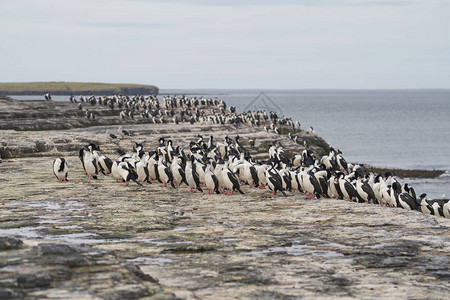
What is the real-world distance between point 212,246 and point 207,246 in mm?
124

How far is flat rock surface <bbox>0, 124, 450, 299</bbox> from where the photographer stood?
9266mm

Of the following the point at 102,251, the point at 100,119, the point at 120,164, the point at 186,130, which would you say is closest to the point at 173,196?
the point at 120,164

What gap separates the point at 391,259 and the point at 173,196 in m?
10.7

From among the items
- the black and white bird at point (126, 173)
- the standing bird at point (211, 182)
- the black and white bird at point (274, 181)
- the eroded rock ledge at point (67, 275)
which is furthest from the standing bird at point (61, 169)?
the eroded rock ledge at point (67, 275)

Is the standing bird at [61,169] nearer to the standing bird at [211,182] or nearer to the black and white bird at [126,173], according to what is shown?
the black and white bird at [126,173]

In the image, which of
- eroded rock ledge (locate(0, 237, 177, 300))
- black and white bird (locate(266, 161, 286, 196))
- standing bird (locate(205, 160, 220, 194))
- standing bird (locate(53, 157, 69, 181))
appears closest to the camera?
eroded rock ledge (locate(0, 237, 177, 300))

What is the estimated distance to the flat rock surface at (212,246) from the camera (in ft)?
30.4

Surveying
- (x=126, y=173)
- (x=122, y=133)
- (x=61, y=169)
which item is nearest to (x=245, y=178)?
(x=126, y=173)

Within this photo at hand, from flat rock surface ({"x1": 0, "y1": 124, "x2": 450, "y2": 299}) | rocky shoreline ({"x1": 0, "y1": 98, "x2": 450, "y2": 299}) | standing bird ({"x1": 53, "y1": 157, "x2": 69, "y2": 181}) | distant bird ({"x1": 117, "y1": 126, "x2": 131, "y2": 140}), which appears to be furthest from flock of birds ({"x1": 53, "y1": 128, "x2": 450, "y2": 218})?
distant bird ({"x1": 117, "y1": 126, "x2": 131, "y2": 140})

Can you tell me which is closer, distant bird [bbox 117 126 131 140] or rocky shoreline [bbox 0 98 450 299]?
rocky shoreline [bbox 0 98 450 299]

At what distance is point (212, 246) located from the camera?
1227 centimetres

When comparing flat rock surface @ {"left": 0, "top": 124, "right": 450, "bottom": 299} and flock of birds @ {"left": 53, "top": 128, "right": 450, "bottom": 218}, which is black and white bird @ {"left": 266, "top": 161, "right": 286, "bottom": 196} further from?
flat rock surface @ {"left": 0, "top": 124, "right": 450, "bottom": 299}

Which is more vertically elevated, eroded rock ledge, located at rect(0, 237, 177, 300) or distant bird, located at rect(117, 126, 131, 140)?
eroded rock ledge, located at rect(0, 237, 177, 300)

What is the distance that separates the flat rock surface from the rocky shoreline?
29 mm
